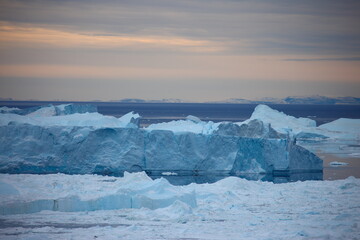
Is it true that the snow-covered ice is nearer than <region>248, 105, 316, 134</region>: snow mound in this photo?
Yes

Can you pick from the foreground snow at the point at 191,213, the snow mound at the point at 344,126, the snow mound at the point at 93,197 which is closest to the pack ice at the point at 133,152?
the foreground snow at the point at 191,213

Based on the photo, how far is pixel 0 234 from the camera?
26.7 feet

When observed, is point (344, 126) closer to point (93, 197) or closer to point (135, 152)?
point (135, 152)

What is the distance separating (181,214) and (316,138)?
25749mm

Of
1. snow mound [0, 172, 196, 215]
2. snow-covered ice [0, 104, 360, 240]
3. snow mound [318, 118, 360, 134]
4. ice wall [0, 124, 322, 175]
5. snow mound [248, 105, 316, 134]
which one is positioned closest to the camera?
snow-covered ice [0, 104, 360, 240]

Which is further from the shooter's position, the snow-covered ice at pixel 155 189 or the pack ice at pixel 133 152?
the pack ice at pixel 133 152

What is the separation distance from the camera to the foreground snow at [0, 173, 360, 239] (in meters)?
8.30

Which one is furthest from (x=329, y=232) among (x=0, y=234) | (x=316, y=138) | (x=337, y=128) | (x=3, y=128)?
(x=337, y=128)

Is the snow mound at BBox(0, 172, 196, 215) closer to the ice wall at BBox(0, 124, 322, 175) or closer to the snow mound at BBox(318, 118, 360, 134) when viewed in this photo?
the ice wall at BBox(0, 124, 322, 175)

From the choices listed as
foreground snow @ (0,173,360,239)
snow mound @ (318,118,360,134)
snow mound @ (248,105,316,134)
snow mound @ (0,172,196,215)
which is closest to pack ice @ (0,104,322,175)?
foreground snow @ (0,173,360,239)

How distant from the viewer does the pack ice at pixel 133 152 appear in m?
17.5

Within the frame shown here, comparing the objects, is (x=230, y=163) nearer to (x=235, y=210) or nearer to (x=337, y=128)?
(x=235, y=210)

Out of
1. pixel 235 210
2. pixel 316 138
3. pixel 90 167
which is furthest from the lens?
pixel 316 138

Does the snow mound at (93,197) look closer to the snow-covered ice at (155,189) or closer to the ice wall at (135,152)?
the snow-covered ice at (155,189)
